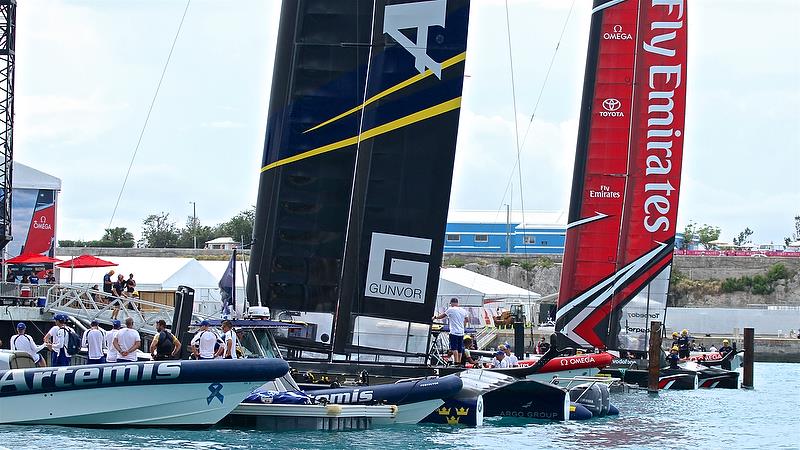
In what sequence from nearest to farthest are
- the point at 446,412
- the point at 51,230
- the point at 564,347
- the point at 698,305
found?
the point at 446,412, the point at 564,347, the point at 51,230, the point at 698,305

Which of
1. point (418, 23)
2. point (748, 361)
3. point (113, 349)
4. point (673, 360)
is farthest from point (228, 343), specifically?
point (748, 361)

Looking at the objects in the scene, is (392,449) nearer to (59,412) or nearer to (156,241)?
(59,412)

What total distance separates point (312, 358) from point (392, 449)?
4392mm

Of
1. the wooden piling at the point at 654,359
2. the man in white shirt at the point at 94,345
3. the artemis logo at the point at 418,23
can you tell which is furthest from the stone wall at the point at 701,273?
the man in white shirt at the point at 94,345

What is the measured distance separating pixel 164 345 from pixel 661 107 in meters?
20.0

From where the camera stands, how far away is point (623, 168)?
3722cm

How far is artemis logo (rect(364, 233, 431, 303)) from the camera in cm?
2327

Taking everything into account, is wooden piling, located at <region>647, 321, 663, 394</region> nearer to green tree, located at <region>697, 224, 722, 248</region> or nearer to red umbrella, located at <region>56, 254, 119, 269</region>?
red umbrella, located at <region>56, 254, 119, 269</region>

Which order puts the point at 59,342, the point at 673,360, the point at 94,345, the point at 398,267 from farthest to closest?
the point at 673,360, the point at 398,267, the point at 59,342, the point at 94,345

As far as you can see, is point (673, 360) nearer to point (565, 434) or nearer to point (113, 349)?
point (565, 434)

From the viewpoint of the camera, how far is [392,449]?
63.2 ft

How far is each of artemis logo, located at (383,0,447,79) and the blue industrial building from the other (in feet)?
227

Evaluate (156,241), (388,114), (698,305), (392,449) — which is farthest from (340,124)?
(156,241)

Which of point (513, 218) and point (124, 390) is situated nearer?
point (124, 390)
